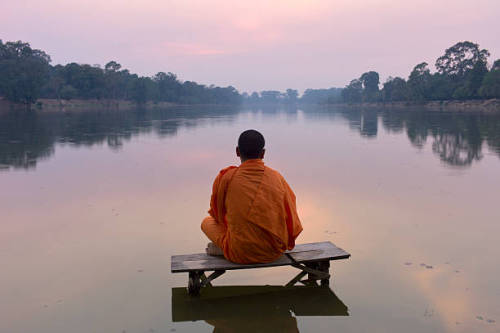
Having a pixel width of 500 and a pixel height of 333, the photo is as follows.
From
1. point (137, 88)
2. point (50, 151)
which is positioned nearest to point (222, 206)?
point (50, 151)

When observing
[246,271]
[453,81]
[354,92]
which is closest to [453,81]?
[453,81]

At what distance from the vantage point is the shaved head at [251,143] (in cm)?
396

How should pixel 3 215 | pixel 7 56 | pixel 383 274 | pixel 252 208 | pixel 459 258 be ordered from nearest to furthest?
1. pixel 252 208
2. pixel 383 274
3. pixel 459 258
4. pixel 3 215
5. pixel 7 56

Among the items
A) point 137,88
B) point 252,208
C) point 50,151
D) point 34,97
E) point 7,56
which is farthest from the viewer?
point 137,88

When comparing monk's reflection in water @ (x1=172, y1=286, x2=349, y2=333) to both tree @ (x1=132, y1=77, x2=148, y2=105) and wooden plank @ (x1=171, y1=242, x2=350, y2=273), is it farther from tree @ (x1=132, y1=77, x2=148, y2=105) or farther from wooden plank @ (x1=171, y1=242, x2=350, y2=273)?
tree @ (x1=132, y1=77, x2=148, y2=105)

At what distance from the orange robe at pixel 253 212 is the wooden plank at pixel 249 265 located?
0.08 meters

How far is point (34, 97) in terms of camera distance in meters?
75.4

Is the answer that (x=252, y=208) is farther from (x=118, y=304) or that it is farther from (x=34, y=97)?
(x=34, y=97)

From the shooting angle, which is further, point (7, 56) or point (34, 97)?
point (7, 56)

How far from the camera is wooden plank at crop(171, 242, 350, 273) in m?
3.88

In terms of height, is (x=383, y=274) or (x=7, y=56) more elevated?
(x=7, y=56)

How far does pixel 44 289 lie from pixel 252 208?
2402 millimetres

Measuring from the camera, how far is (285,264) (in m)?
4.05

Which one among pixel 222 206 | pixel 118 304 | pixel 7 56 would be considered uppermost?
pixel 7 56
